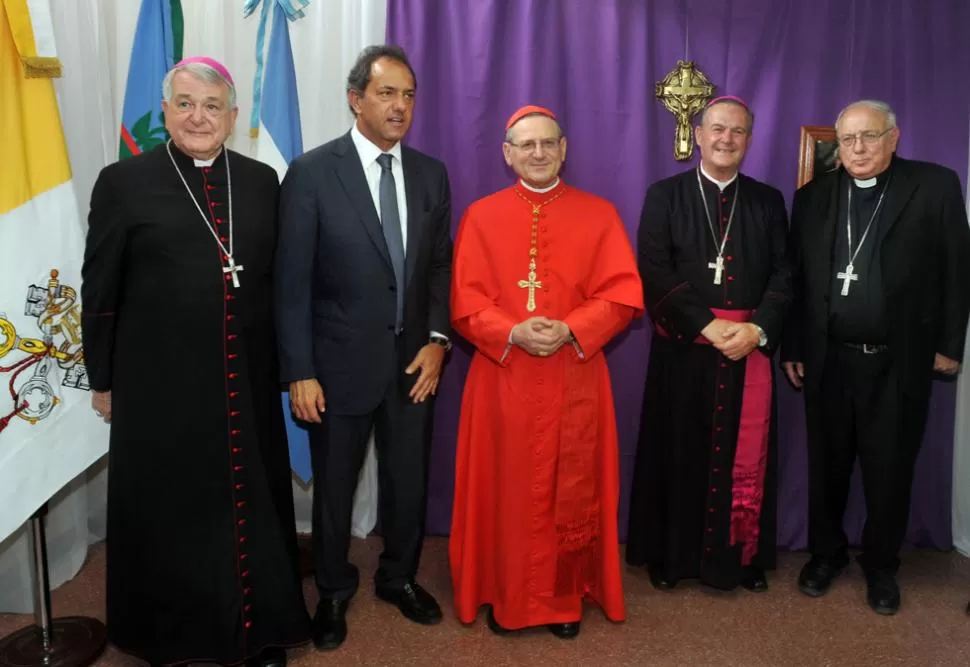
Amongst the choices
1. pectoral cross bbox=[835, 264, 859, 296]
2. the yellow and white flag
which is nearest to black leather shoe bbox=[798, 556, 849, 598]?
pectoral cross bbox=[835, 264, 859, 296]

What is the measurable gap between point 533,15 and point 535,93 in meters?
0.34

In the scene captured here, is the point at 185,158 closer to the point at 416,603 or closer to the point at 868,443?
the point at 416,603

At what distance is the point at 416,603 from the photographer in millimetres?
2982

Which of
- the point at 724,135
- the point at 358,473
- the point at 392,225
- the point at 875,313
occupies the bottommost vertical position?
the point at 358,473

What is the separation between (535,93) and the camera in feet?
11.5

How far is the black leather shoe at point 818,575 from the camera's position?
3234 millimetres

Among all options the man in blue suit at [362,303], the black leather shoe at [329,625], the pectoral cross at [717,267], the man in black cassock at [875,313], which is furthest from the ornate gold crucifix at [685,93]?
the black leather shoe at [329,625]

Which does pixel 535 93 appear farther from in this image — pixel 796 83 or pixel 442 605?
pixel 442 605

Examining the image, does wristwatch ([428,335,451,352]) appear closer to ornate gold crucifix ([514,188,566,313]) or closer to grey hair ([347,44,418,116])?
ornate gold crucifix ([514,188,566,313])

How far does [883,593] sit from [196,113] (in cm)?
317

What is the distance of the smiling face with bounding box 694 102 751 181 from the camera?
2.95 meters

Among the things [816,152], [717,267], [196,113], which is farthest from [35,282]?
[816,152]

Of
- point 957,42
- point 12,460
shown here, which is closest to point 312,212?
point 12,460

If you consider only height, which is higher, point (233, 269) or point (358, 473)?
point (233, 269)
